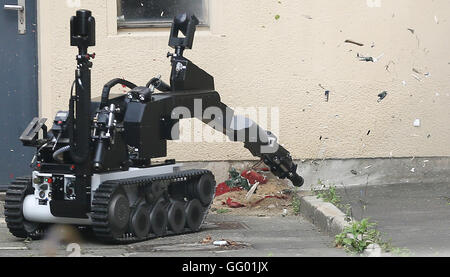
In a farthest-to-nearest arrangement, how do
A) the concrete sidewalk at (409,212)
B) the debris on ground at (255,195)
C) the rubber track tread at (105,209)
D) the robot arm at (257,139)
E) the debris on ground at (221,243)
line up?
the debris on ground at (255,195)
the robot arm at (257,139)
the debris on ground at (221,243)
the rubber track tread at (105,209)
the concrete sidewalk at (409,212)

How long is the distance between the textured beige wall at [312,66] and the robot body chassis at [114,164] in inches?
61.2

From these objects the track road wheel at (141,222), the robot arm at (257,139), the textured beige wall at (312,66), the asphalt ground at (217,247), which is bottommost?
the asphalt ground at (217,247)

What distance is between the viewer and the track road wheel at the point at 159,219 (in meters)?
7.64

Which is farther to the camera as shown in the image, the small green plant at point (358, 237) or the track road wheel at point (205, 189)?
the track road wheel at point (205, 189)

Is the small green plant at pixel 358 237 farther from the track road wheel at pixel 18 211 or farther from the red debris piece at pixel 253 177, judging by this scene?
the red debris piece at pixel 253 177

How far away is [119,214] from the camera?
23.7ft

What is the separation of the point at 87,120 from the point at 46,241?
1115 millimetres

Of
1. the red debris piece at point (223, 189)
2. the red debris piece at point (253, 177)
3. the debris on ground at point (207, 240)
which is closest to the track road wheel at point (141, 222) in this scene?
the debris on ground at point (207, 240)

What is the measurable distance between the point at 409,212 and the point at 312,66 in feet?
7.01

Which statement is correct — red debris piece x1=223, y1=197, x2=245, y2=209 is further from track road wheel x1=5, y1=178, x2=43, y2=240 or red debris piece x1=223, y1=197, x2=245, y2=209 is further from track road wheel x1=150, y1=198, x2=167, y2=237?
track road wheel x1=5, y1=178, x2=43, y2=240

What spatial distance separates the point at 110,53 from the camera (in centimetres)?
955

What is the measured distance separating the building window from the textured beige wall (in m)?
0.10
